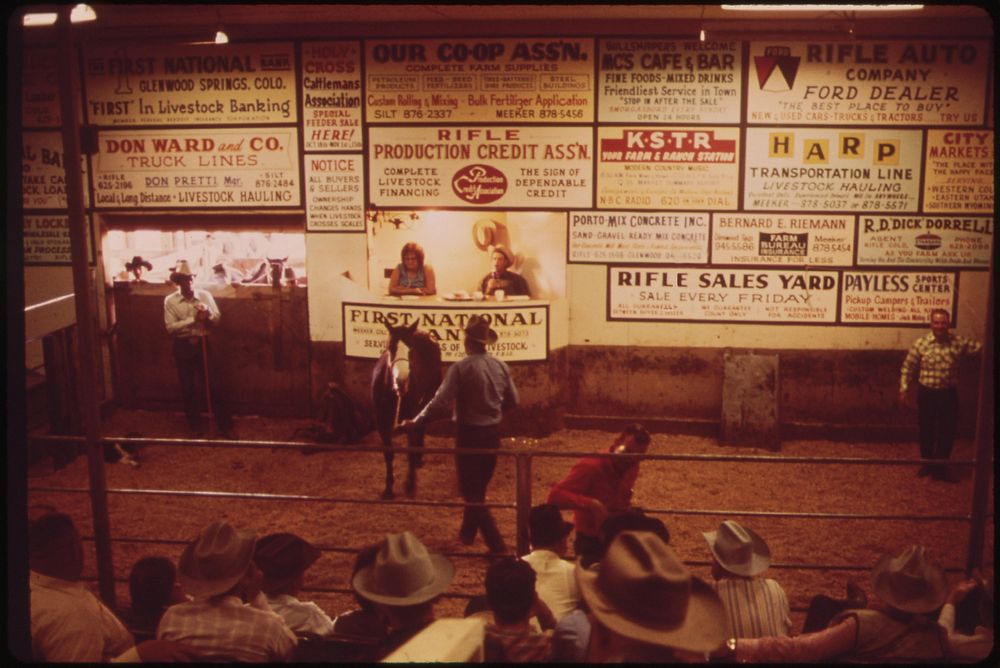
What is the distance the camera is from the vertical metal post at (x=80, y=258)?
4.12 meters

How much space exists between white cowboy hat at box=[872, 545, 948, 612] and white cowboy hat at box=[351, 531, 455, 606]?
1.87 meters

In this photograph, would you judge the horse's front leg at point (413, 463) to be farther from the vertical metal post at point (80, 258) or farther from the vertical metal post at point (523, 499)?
the vertical metal post at point (80, 258)

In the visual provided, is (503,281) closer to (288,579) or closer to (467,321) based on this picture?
(467,321)

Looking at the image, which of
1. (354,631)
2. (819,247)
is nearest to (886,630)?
(354,631)

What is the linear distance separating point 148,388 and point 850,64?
9231mm

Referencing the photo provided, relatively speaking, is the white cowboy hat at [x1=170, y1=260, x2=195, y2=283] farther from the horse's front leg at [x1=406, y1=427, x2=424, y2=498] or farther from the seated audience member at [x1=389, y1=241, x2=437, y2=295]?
the horse's front leg at [x1=406, y1=427, x2=424, y2=498]

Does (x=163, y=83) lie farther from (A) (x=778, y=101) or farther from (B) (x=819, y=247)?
(B) (x=819, y=247)

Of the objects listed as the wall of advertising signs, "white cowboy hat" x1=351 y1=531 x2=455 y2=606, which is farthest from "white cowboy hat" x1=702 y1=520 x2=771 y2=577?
the wall of advertising signs

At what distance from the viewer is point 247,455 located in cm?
959

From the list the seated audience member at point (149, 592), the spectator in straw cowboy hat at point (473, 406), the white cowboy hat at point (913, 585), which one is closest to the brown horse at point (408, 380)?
the spectator in straw cowboy hat at point (473, 406)

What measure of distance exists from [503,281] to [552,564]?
663cm

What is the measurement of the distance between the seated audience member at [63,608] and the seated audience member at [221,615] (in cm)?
36

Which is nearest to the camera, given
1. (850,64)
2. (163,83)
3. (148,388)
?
(850,64)

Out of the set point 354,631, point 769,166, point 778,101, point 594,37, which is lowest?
point 354,631
